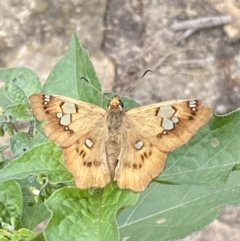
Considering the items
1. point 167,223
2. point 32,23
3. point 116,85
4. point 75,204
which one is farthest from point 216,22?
point 75,204

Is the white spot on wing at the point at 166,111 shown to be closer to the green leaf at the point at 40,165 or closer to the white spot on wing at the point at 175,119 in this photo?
the white spot on wing at the point at 175,119

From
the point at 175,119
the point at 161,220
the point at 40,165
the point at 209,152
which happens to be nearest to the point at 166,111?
the point at 175,119

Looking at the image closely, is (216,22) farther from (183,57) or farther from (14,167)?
(14,167)

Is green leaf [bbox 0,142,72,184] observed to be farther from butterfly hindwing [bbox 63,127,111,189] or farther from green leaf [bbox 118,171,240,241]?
green leaf [bbox 118,171,240,241]

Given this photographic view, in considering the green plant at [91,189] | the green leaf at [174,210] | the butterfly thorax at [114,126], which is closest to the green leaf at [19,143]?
the green plant at [91,189]

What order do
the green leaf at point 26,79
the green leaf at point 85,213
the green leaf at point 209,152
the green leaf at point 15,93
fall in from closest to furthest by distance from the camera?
the green leaf at point 85,213, the green leaf at point 209,152, the green leaf at point 15,93, the green leaf at point 26,79

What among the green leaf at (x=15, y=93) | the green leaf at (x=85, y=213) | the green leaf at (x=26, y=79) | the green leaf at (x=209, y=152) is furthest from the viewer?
the green leaf at (x=26, y=79)

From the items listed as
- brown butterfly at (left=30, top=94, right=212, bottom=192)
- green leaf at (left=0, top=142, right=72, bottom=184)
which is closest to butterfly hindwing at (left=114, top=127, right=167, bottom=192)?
brown butterfly at (left=30, top=94, right=212, bottom=192)
